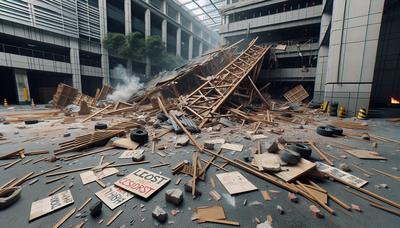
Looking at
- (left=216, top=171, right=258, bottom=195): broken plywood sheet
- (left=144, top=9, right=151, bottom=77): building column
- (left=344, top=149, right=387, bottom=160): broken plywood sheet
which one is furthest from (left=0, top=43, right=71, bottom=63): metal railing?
(left=344, top=149, right=387, bottom=160): broken plywood sheet

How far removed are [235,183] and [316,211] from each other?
1.14 metres

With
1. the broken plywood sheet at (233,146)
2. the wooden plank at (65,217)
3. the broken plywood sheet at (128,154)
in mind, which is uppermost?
the broken plywood sheet at (233,146)

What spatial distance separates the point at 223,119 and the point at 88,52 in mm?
19168

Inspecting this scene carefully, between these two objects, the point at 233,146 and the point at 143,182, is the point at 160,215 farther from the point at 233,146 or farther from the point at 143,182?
the point at 233,146

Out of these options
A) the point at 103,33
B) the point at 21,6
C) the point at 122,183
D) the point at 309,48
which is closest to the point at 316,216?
the point at 122,183

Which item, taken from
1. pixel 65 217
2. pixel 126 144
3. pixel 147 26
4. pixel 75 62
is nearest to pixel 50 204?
pixel 65 217

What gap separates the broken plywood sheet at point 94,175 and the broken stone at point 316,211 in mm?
3330

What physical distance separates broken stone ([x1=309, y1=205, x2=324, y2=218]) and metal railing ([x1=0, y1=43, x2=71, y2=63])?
22217 mm

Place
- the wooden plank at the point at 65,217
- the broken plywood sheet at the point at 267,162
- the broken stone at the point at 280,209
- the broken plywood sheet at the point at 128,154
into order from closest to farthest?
1. the wooden plank at the point at 65,217
2. the broken stone at the point at 280,209
3. the broken plywood sheet at the point at 267,162
4. the broken plywood sheet at the point at 128,154

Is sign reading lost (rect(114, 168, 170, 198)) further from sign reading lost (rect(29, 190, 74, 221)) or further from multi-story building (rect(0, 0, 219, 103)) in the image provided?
multi-story building (rect(0, 0, 219, 103))

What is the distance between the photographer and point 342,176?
2902 mm

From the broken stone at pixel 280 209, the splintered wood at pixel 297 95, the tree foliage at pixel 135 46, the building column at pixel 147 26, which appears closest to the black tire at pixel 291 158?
the broken stone at pixel 280 209

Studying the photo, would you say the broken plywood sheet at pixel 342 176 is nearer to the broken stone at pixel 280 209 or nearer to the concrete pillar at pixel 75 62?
the broken stone at pixel 280 209

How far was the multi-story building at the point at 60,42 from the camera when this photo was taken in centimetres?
1349
